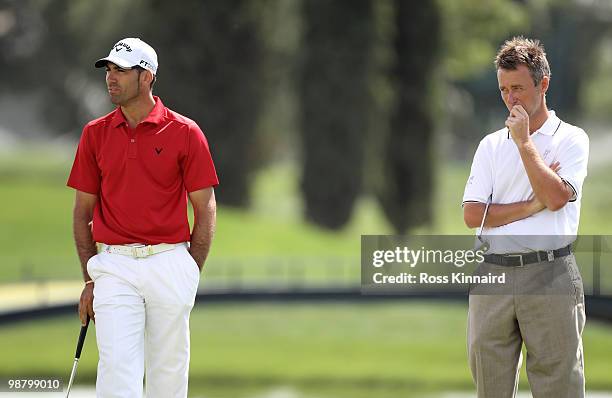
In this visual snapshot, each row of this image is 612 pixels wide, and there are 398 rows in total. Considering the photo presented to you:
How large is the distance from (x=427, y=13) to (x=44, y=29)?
695 inches

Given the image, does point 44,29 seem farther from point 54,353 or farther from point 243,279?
point 54,353

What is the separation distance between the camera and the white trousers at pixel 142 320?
472cm

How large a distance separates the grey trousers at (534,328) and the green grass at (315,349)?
649cm

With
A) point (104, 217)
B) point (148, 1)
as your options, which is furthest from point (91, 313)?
point (148, 1)

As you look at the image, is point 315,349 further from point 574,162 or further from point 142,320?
point 574,162

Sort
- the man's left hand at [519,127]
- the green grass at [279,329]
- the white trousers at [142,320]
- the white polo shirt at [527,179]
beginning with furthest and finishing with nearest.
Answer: the green grass at [279,329] < the white trousers at [142,320] < the white polo shirt at [527,179] < the man's left hand at [519,127]

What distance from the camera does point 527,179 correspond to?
4.36 metres

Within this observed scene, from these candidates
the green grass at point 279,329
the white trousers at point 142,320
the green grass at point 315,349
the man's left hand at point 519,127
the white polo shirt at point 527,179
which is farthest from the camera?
the green grass at point 279,329

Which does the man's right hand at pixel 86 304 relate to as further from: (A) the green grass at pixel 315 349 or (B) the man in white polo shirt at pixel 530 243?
(A) the green grass at pixel 315 349

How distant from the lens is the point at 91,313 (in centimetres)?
490

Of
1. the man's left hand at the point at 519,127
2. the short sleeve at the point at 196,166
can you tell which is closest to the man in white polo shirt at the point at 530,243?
the man's left hand at the point at 519,127

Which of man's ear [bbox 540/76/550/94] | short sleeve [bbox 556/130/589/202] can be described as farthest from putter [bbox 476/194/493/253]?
man's ear [bbox 540/76/550/94]

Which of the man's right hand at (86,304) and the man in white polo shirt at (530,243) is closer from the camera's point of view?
the man in white polo shirt at (530,243)

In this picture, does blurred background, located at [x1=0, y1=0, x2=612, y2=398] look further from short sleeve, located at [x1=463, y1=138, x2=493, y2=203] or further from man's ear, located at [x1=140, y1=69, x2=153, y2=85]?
short sleeve, located at [x1=463, y1=138, x2=493, y2=203]
